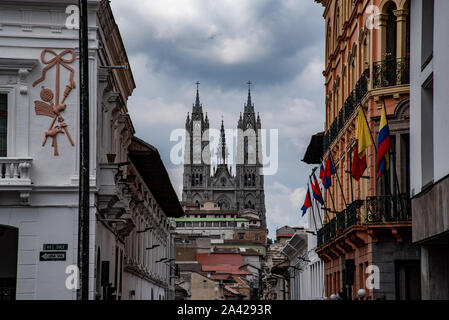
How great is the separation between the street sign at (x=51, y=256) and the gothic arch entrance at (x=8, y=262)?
1968 millimetres

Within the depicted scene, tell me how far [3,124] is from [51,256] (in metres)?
4.03

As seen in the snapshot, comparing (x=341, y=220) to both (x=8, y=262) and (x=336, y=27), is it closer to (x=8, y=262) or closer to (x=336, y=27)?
(x=336, y=27)

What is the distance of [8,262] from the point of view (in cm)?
2917

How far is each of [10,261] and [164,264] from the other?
1538 inches

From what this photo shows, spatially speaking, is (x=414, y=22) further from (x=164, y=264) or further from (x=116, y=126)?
Result: (x=164, y=264)

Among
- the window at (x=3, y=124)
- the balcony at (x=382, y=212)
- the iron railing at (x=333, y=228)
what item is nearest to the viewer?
the window at (x=3, y=124)

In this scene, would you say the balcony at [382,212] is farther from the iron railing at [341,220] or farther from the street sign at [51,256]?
the street sign at [51,256]

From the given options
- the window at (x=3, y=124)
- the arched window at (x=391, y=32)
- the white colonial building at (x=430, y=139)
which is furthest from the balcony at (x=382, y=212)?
the window at (x=3, y=124)

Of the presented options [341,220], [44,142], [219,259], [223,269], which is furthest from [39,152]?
[219,259]

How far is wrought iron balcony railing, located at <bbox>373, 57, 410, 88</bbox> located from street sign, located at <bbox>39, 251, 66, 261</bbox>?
10.9 metres

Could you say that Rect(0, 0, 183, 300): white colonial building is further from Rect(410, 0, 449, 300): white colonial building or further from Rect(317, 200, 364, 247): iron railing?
Rect(410, 0, 449, 300): white colonial building

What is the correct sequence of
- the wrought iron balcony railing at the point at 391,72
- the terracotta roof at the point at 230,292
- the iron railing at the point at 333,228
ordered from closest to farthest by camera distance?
the wrought iron balcony railing at the point at 391,72
the iron railing at the point at 333,228
the terracotta roof at the point at 230,292

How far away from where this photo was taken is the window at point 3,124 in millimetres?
26969

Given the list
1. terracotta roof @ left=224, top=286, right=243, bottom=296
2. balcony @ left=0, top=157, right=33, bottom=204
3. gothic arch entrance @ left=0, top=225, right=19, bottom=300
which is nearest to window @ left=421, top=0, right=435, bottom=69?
balcony @ left=0, top=157, right=33, bottom=204
